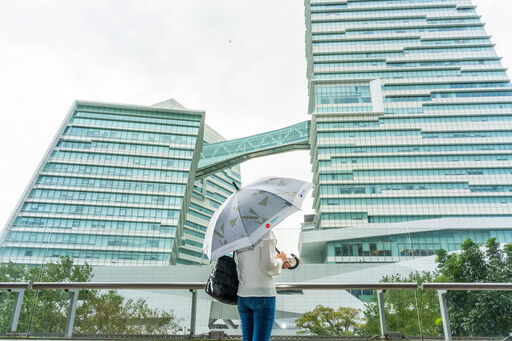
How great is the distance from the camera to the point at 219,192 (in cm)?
9550

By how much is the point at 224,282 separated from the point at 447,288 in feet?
9.63

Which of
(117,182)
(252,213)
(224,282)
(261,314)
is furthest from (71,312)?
(117,182)

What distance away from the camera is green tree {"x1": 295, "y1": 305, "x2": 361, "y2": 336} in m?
4.16

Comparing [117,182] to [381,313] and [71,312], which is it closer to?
[71,312]

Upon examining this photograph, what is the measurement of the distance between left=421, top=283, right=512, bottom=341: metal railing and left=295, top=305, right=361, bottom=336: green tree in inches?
37.4

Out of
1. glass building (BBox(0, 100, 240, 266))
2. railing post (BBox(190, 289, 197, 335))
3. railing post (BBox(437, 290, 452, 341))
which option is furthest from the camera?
glass building (BBox(0, 100, 240, 266))

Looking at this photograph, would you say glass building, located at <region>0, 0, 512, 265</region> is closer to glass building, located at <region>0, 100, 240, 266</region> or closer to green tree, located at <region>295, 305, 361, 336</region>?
glass building, located at <region>0, 100, 240, 266</region>

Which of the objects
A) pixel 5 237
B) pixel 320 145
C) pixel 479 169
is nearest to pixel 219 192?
pixel 320 145

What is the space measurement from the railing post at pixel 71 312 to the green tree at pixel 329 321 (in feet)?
9.18

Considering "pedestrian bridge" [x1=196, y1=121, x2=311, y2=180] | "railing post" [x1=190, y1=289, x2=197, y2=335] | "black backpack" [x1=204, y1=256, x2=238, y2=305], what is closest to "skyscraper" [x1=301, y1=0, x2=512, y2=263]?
"pedestrian bridge" [x1=196, y1=121, x2=311, y2=180]

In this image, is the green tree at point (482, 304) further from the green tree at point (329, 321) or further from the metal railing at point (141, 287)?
the green tree at point (329, 321)

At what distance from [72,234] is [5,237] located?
57.2m

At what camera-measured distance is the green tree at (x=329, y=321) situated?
416 cm

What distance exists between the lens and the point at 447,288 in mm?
4168
